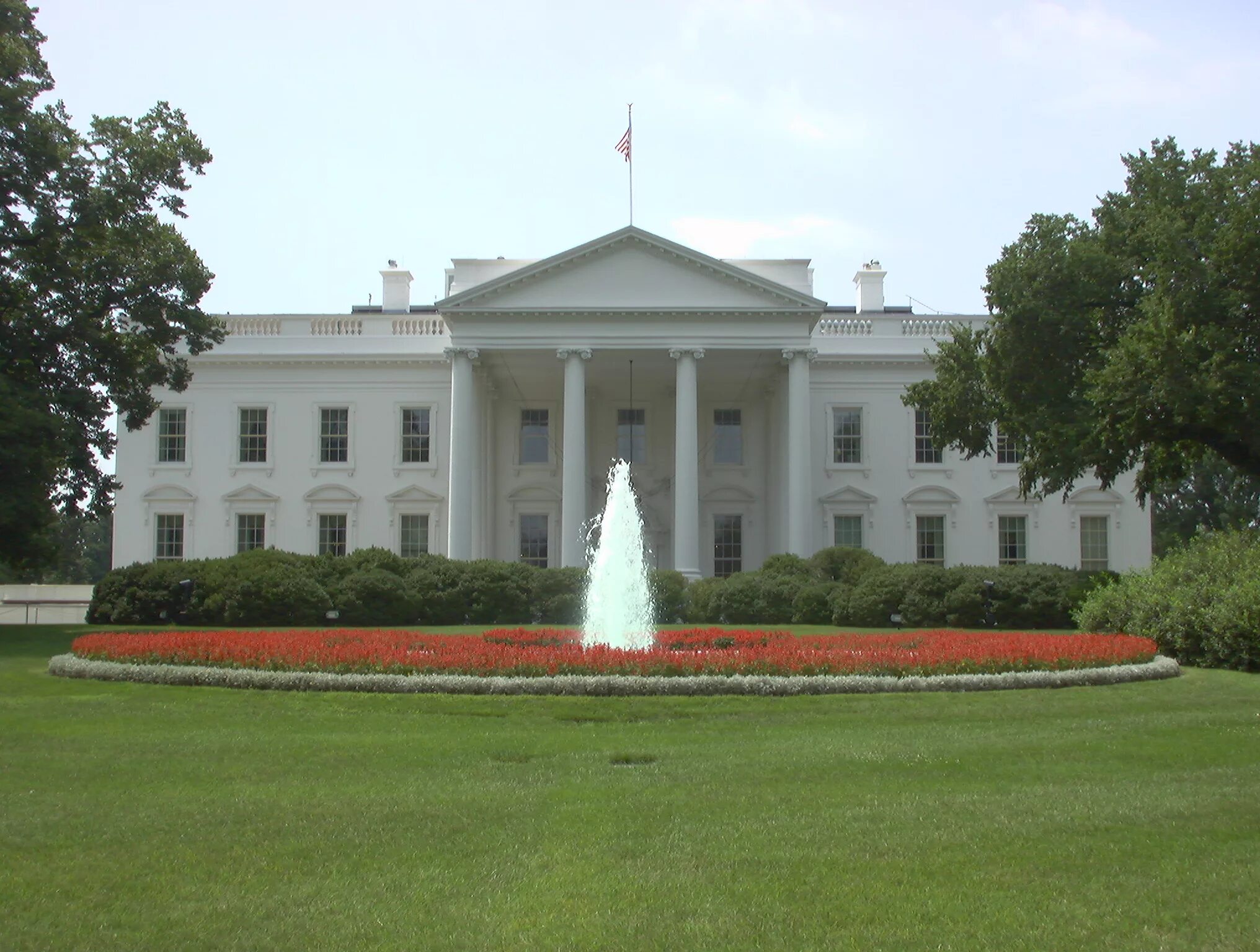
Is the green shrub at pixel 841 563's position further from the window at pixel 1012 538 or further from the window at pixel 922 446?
the window at pixel 1012 538

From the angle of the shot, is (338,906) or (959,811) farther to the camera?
(959,811)

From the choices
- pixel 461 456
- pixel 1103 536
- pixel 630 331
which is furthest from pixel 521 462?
pixel 1103 536

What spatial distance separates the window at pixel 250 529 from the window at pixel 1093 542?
2796 centimetres

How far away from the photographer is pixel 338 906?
6.12 m

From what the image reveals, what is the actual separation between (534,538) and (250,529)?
9742 mm

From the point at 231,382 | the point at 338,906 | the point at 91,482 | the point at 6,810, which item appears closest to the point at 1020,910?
the point at 338,906

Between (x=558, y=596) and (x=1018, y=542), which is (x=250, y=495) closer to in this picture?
(x=558, y=596)

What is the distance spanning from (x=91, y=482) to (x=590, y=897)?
2412 cm

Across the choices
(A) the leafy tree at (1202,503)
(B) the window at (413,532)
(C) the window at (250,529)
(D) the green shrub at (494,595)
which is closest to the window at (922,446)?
(B) the window at (413,532)

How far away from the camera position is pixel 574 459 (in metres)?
38.4

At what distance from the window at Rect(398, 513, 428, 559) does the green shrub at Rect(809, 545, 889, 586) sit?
14.6m

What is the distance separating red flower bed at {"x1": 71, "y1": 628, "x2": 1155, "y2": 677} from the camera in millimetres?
15078

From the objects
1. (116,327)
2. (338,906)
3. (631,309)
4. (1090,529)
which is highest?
(631,309)

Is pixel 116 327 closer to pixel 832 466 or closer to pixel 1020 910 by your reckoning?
pixel 832 466
